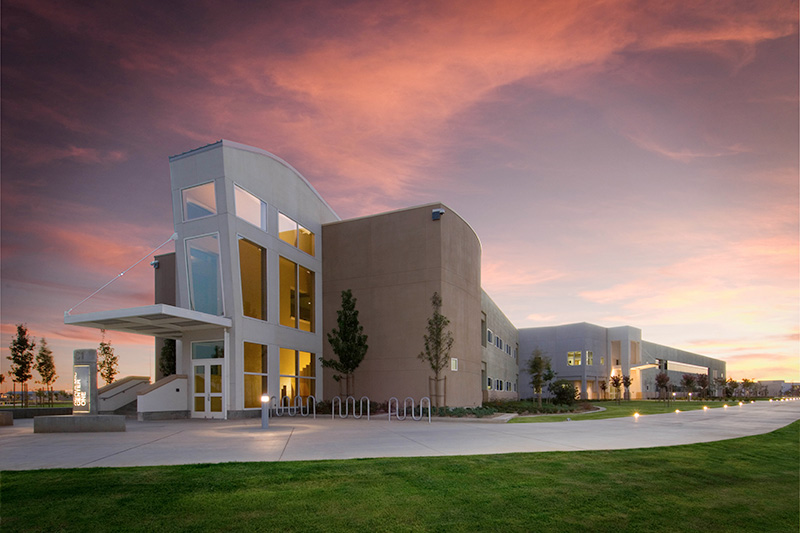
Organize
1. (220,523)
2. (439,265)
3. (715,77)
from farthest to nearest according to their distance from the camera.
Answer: (439,265) < (715,77) < (220,523)

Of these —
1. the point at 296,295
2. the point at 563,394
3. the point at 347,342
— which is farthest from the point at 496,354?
the point at 296,295

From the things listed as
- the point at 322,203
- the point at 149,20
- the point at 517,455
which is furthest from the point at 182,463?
the point at 322,203

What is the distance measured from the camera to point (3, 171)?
73.6ft

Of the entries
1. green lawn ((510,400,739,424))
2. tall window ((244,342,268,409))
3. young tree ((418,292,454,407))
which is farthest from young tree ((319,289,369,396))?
green lawn ((510,400,739,424))

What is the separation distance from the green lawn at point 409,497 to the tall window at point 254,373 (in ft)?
51.9

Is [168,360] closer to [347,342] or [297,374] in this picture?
[297,374]

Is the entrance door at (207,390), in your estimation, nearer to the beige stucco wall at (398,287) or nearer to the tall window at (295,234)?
the tall window at (295,234)

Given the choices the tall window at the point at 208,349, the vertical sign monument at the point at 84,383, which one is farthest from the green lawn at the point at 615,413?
the vertical sign monument at the point at 84,383

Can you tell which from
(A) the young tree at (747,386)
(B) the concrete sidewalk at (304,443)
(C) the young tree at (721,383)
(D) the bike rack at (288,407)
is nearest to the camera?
(B) the concrete sidewalk at (304,443)

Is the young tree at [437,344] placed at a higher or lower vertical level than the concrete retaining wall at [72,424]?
higher

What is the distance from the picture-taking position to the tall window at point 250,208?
24.2 metres

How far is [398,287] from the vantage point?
2916 centimetres

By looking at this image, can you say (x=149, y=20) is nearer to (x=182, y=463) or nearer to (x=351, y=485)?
(x=182, y=463)

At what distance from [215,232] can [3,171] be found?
895 cm
